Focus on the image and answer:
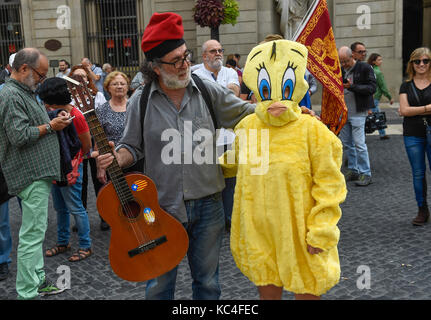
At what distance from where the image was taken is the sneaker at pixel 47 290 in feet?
12.8

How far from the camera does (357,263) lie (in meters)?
4.23

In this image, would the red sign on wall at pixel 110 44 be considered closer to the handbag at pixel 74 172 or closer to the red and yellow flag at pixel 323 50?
the handbag at pixel 74 172

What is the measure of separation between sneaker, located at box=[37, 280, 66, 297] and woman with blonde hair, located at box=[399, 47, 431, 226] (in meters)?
3.60

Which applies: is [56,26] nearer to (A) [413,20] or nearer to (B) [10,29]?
(B) [10,29]

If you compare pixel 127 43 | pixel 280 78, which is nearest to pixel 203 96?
pixel 280 78

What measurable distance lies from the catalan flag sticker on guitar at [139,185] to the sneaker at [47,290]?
175 centimetres

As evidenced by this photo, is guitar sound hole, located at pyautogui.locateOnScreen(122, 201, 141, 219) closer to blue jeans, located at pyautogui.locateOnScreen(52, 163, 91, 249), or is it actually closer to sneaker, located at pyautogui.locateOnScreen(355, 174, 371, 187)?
blue jeans, located at pyautogui.locateOnScreen(52, 163, 91, 249)

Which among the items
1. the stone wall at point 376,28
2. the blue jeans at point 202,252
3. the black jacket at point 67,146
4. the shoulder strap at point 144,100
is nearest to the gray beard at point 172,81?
the shoulder strap at point 144,100

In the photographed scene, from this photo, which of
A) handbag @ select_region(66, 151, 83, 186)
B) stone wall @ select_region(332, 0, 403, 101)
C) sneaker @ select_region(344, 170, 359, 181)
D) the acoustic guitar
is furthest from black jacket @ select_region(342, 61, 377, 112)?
stone wall @ select_region(332, 0, 403, 101)

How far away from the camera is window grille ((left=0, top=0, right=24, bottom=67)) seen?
63.2ft

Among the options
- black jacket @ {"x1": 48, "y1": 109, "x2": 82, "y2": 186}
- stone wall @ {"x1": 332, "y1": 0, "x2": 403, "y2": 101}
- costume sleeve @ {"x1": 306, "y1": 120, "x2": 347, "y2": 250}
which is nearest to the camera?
costume sleeve @ {"x1": 306, "y1": 120, "x2": 347, "y2": 250}

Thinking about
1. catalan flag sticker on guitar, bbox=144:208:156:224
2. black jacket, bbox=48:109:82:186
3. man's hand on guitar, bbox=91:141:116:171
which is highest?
man's hand on guitar, bbox=91:141:116:171

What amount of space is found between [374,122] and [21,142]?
639cm
